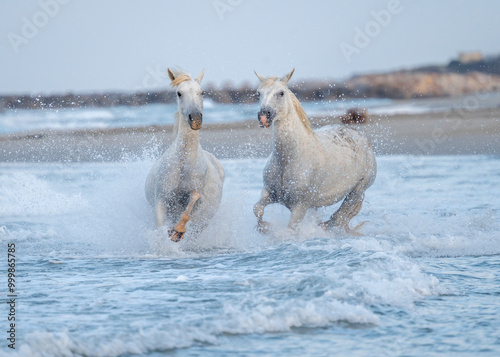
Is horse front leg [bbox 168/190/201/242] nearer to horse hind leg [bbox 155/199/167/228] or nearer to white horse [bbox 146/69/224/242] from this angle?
white horse [bbox 146/69/224/242]

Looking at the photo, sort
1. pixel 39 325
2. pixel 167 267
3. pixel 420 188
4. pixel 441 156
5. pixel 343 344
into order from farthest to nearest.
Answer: pixel 441 156 < pixel 420 188 < pixel 167 267 < pixel 39 325 < pixel 343 344

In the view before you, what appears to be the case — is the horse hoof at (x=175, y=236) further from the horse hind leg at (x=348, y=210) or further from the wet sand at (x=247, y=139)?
the wet sand at (x=247, y=139)

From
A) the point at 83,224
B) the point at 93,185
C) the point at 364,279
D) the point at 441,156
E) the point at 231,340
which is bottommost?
the point at 231,340

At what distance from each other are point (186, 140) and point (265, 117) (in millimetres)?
725

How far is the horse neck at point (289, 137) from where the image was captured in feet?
23.6

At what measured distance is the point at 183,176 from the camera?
22.7 ft

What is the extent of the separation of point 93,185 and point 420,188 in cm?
498

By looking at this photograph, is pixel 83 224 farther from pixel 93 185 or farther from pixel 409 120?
pixel 409 120

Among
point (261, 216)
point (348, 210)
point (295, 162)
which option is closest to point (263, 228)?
point (261, 216)

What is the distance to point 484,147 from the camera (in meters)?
17.2

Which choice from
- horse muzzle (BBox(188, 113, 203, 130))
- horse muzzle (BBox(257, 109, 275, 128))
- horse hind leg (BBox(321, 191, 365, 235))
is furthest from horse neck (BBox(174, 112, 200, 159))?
horse hind leg (BBox(321, 191, 365, 235))

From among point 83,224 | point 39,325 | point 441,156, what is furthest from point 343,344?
point 441,156

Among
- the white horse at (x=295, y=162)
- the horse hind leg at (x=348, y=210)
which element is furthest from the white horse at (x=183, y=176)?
the horse hind leg at (x=348, y=210)

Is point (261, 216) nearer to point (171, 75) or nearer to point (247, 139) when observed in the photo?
point (171, 75)
